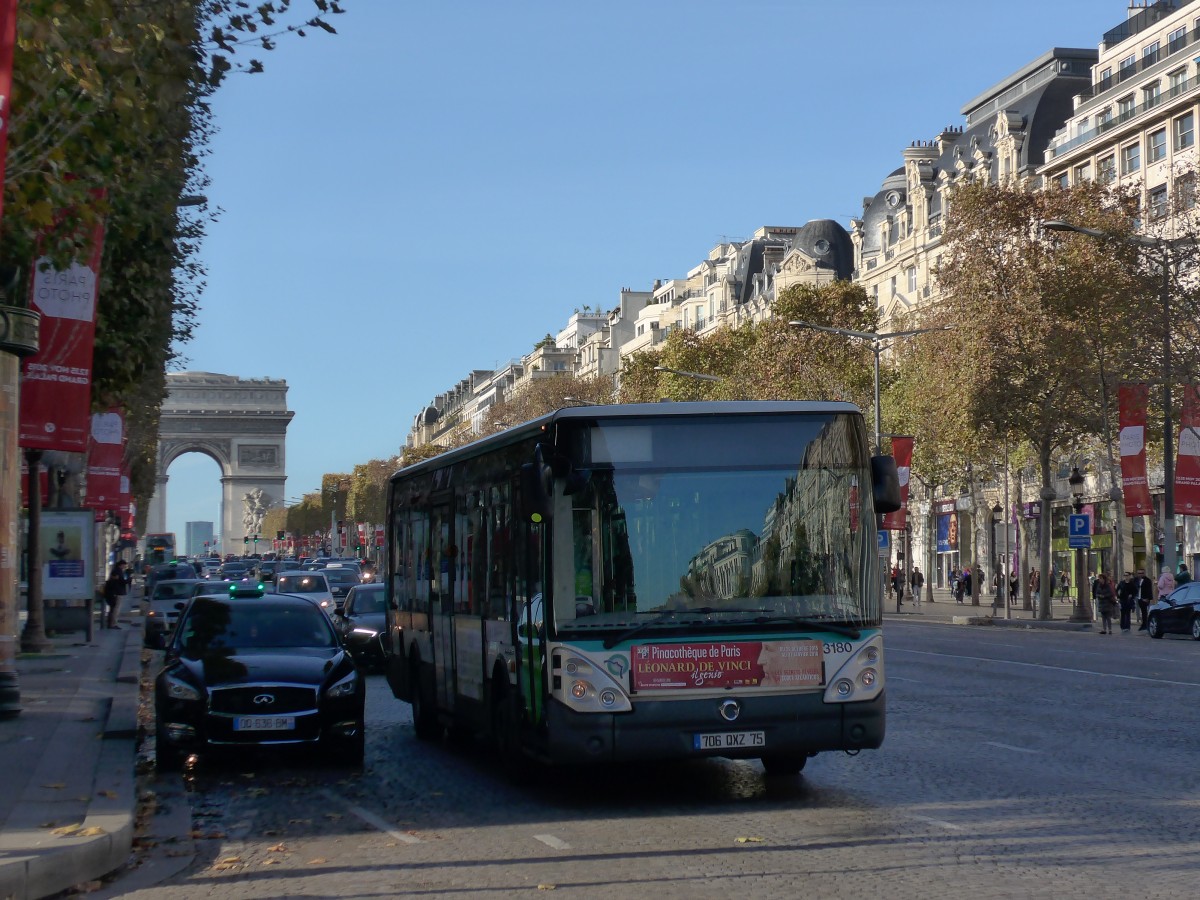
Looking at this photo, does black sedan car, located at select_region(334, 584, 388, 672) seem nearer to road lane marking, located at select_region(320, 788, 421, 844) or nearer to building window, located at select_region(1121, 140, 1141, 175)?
road lane marking, located at select_region(320, 788, 421, 844)

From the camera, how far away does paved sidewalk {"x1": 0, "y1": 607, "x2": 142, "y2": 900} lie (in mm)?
8672

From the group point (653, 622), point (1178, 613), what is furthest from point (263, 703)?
point (1178, 613)

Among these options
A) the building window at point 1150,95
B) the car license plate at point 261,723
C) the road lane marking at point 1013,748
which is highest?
the building window at point 1150,95

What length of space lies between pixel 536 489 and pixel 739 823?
7.74 feet

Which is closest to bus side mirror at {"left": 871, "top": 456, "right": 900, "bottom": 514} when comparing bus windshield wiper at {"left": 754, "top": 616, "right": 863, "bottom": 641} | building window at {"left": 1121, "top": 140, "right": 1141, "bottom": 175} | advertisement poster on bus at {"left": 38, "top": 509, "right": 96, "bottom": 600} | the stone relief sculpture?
bus windshield wiper at {"left": 754, "top": 616, "right": 863, "bottom": 641}

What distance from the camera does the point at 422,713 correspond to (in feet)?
51.9

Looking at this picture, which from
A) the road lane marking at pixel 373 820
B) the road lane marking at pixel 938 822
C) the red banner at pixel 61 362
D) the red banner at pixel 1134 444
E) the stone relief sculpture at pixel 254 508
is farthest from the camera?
the stone relief sculpture at pixel 254 508

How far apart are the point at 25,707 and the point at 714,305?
96.9 metres

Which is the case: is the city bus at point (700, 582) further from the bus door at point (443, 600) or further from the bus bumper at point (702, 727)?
the bus door at point (443, 600)

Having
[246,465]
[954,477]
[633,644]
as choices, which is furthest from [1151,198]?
[246,465]

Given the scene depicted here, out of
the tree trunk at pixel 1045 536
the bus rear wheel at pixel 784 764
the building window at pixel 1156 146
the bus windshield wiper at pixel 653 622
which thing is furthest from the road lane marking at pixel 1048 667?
the building window at pixel 1156 146

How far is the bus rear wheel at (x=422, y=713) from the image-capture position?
616 inches

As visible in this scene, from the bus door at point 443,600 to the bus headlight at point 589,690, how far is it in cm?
355

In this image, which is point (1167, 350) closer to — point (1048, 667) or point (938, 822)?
point (1048, 667)
